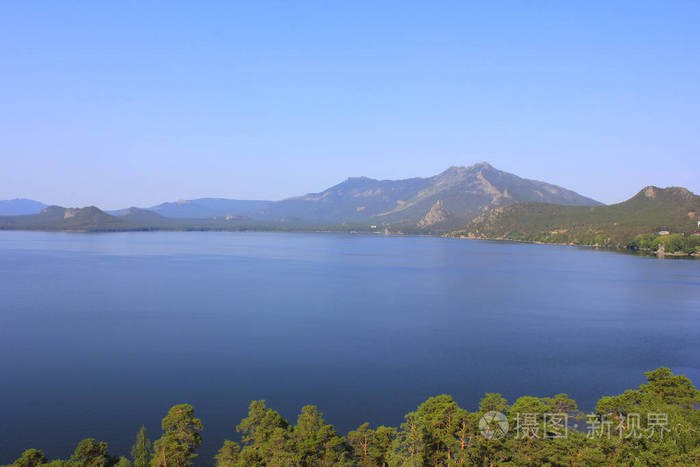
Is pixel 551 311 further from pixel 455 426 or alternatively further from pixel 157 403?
pixel 157 403

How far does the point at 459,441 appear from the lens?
11.0 metres

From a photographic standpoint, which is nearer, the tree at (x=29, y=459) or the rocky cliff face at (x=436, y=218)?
the tree at (x=29, y=459)

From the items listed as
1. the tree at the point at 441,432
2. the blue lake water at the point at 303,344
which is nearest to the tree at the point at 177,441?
the blue lake water at the point at 303,344

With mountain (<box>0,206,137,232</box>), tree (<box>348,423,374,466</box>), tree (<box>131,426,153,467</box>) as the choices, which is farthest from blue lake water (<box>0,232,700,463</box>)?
mountain (<box>0,206,137,232</box>)

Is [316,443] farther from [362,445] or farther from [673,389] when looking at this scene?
[673,389]

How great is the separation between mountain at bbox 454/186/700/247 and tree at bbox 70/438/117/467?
98729 mm

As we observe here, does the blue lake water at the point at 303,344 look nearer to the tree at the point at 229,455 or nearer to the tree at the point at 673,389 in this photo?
the tree at the point at 229,455

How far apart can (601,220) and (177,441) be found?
397 ft

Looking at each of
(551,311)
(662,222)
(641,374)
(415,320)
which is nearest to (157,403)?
(415,320)

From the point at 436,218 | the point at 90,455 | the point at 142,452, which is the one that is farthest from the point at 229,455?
the point at 436,218

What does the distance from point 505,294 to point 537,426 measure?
1259 inches

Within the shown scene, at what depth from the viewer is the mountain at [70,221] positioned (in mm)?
151238

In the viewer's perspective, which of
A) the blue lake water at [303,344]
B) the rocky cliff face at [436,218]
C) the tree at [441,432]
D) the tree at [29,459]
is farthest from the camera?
the rocky cliff face at [436,218]

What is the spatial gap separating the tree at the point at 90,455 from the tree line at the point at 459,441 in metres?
0.02
